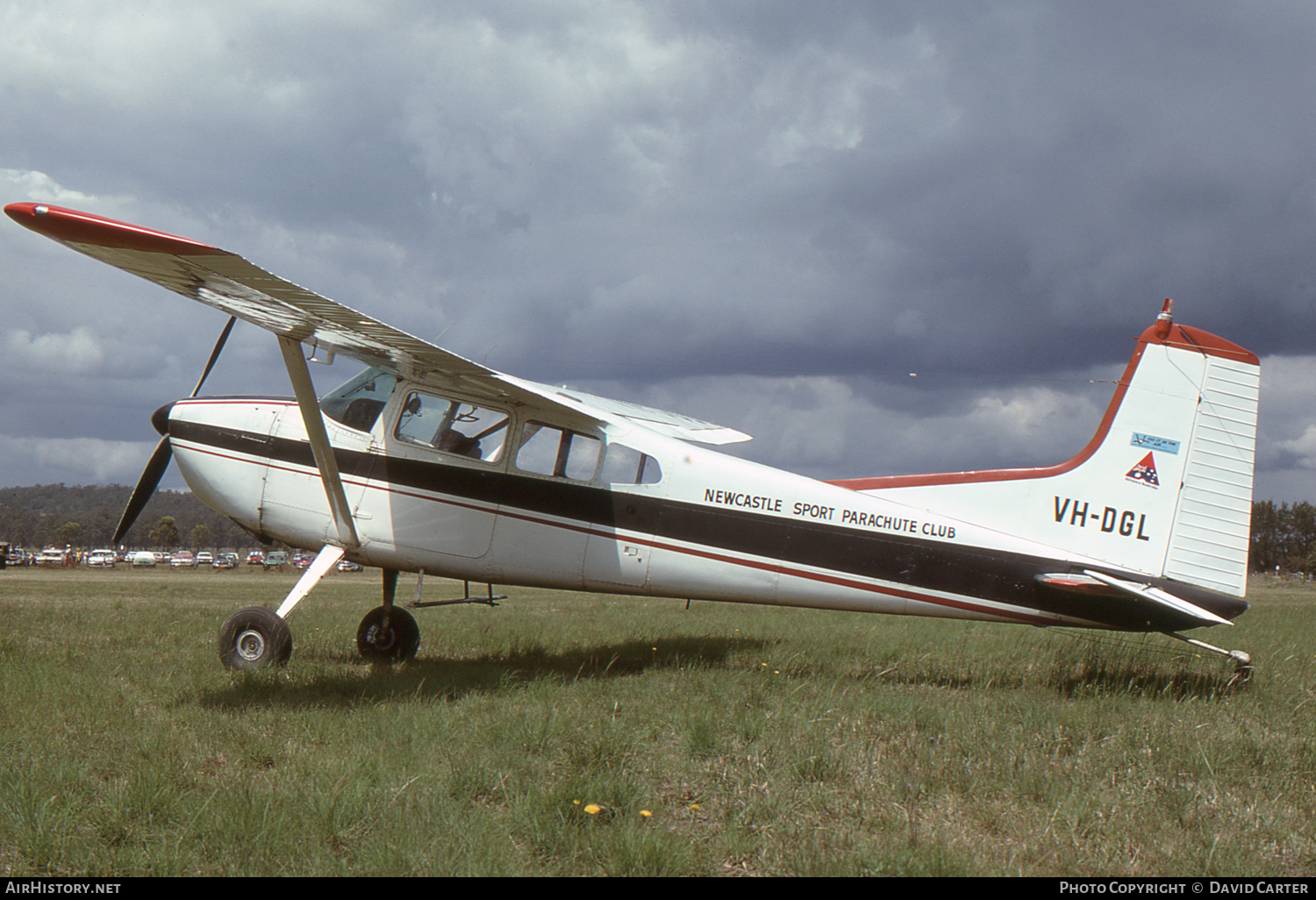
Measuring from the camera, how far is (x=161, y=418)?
27.5ft

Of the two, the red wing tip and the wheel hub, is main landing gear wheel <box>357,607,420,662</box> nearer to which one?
the wheel hub

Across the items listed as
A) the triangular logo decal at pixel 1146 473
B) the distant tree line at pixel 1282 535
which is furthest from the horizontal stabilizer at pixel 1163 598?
the distant tree line at pixel 1282 535

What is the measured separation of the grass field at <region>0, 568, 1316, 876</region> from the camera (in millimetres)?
3297

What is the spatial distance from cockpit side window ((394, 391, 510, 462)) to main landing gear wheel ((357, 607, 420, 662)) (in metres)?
2.02

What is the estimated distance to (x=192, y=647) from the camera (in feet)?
28.4

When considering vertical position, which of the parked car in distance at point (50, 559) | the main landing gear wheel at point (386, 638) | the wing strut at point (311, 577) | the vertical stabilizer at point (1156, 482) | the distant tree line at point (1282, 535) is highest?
the distant tree line at point (1282, 535)

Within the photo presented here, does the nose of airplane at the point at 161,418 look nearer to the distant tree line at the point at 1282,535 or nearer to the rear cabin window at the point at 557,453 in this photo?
the rear cabin window at the point at 557,453

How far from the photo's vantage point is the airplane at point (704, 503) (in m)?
6.86

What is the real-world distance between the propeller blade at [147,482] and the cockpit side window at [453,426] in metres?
2.75

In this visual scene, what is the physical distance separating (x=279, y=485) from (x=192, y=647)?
2.36 meters

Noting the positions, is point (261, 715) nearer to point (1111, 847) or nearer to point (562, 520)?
point (562, 520)

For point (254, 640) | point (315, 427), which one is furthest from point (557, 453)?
point (254, 640)

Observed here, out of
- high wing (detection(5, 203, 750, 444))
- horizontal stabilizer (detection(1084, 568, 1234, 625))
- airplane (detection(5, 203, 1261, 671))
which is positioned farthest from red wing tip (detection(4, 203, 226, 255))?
horizontal stabilizer (detection(1084, 568, 1234, 625))

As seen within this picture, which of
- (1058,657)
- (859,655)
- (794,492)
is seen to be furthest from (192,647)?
(1058,657)
